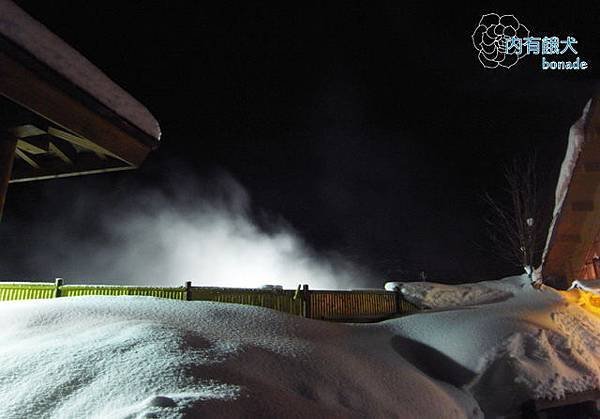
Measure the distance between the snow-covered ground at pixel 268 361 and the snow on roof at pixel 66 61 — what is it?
2342 millimetres

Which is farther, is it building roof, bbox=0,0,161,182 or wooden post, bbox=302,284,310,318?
wooden post, bbox=302,284,310,318

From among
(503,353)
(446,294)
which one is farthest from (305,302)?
(503,353)

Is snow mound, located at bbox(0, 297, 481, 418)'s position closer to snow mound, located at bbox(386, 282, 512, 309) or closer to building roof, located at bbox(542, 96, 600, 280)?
snow mound, located at bbox(386, 282, 512, 309)

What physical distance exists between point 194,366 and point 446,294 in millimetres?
11102

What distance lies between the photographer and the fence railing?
9.27m

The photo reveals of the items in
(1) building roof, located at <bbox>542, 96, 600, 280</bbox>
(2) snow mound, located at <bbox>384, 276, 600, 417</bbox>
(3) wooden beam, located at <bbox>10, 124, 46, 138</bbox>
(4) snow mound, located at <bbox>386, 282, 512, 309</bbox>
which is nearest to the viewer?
(3) wooden beam, located at <bbox>10, 124, 46, 138</bbox>

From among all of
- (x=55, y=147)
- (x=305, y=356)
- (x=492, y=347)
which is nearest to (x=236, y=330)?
(x=305, y=356)

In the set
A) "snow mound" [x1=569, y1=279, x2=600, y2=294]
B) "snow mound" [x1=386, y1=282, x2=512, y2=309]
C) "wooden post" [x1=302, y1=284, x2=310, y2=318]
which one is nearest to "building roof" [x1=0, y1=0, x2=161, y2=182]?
"wooden post" [x1=302, y1=284, x2=310, y2=318]

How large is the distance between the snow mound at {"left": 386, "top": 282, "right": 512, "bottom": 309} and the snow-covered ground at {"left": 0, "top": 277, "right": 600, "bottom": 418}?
13.7ft

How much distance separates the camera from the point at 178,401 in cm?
245

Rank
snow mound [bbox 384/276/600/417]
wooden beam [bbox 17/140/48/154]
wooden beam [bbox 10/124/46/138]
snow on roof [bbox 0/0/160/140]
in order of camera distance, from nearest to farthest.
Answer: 1. snow on roof [bbox 0/0/160/140]
2. wooden beam [bbox 10/124/46/138]
3. wooden beam [bbox 17/140/48/154]
4. snow mound [bbox 384/276/600/417]

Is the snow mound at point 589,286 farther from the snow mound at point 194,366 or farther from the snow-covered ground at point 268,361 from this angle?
the snow mound at point 194,366

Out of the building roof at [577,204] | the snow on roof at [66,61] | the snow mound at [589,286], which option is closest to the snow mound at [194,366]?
the snow on roof at [66,61]

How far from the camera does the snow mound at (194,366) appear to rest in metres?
2.65
